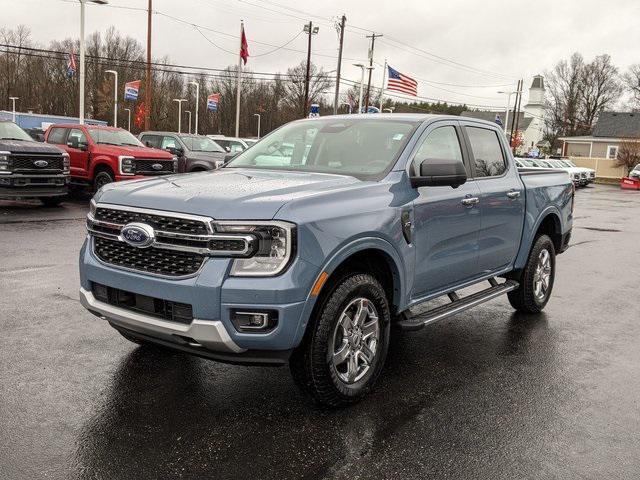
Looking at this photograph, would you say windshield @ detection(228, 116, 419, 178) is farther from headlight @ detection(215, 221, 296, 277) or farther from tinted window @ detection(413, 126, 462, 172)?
headlight @ detection(215, 221, 296, 277)

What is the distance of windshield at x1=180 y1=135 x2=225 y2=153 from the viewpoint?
1917cm

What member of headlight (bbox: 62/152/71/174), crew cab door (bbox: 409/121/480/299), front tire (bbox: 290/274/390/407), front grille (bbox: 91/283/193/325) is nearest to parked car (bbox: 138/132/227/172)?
headlight (bbox: 62/152/71/174)

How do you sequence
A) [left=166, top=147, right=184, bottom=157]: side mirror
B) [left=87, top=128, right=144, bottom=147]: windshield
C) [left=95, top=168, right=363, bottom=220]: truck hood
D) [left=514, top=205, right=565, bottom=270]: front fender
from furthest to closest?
[left=166, top=147, right=184, bottom=157]: side mirror < [left=87, top=128, right=144, bottom=147]: windshield < [left=514, top=205, right=565, bottom=270]: front fender < [left=95, top=168, right=363, bottom=220]: truck hood

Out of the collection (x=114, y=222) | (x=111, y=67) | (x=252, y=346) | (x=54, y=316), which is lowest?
(x=54, y=316)

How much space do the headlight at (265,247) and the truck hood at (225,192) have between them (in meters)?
0.05

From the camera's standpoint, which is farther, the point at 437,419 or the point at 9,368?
the point at 9,368

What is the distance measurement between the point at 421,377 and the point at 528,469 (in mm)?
1373

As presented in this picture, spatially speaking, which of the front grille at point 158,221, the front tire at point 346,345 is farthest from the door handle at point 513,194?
the front grille at point 158,221

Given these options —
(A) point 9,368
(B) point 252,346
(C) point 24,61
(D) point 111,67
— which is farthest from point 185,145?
(C) point 24,61

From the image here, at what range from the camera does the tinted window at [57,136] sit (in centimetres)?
1662

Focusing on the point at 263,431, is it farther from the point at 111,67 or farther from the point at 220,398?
the point at 111,67

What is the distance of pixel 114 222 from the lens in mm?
3812

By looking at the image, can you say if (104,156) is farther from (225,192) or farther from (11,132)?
(225,192)

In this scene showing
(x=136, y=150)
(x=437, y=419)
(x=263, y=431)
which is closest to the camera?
(x=263, y=431)
